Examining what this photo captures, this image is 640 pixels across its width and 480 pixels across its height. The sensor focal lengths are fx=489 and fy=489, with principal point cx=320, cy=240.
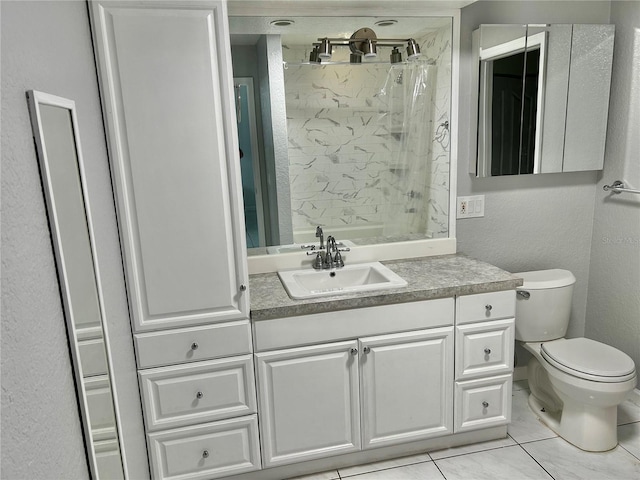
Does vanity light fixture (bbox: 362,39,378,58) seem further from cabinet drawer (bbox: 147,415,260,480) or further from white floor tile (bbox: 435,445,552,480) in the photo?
white floor tile (bbox: 435,445,552,480)

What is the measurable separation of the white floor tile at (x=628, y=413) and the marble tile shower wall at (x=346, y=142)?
1418 millimetres

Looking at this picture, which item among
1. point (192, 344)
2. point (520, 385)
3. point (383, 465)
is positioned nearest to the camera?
point (192, 344)

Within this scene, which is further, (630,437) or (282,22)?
(630,437)

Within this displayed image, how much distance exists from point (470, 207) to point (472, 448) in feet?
3.98

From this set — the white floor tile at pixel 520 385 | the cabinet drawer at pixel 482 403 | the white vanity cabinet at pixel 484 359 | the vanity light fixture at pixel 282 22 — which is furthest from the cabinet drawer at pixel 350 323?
the vanity light fixture at pixel 282 22

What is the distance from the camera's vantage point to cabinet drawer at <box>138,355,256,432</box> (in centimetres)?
194

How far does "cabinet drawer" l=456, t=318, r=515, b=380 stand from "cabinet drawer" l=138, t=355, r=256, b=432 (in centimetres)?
94

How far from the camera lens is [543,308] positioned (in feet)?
8.34

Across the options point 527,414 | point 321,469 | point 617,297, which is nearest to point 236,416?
point 321,469

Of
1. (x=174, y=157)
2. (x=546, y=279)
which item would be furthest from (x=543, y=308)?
(x=174, y=157)

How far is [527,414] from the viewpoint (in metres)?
2.63

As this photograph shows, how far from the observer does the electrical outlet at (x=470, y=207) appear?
261cm

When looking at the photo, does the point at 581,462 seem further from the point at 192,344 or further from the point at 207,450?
the point at 192,344

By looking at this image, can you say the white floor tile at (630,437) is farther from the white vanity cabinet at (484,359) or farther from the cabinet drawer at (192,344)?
the cabinet drawer at (192,344)
